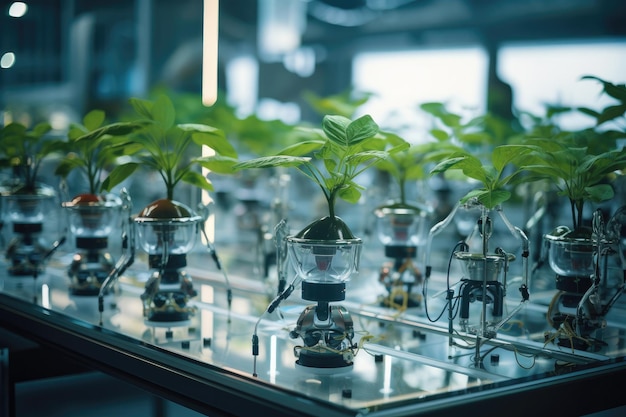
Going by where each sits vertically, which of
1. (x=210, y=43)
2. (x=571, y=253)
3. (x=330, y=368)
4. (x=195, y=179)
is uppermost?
(x=210, y=43)

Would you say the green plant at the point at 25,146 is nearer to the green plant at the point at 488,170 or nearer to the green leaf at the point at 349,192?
the green leaf at the point at 349,192

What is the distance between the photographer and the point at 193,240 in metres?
1.94

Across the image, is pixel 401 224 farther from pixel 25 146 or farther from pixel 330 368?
pixel 25 146

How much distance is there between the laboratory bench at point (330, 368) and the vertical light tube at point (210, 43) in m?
1.21

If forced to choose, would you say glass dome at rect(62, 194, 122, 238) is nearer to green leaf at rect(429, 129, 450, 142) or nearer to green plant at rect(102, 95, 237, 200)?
green plant at rect(102, 95, 237, 200)

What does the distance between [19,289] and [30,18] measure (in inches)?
79.4

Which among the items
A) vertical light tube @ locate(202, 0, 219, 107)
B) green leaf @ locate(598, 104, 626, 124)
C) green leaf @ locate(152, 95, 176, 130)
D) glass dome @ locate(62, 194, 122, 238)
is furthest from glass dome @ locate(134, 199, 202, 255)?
vertical light tube @ locate(202, 0, 219, 107)

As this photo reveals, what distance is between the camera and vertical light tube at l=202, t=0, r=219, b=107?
311cm

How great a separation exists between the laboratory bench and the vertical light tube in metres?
1.21

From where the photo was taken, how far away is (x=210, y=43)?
313 cm

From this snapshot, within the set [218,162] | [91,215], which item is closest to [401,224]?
[218,162]

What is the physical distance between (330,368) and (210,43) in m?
1.95

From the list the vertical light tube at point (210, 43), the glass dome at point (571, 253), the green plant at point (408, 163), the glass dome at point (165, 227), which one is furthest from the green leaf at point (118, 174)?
the vertical light tube at point (210, 43)

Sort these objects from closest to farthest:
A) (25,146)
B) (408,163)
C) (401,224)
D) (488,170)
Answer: (488,170), (401,224), (408,163), (25,146)
